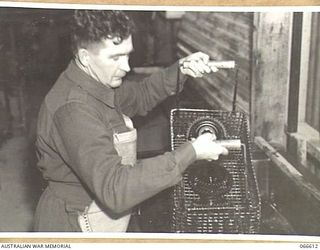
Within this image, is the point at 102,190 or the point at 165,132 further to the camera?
the point at 165,132

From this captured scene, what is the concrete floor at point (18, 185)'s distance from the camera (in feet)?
5.07

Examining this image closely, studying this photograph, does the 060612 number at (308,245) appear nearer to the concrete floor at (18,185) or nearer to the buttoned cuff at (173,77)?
the buttoned cuff at (173,77)

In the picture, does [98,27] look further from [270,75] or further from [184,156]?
[270,75]

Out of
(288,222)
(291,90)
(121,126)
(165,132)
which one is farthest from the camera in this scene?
(165,132)

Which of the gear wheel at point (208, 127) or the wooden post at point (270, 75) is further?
the wooden post at point (270, 75)

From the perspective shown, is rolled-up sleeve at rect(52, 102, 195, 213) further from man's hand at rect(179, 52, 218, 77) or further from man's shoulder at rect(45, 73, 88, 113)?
man's hand at rect(179, 52, 218, 77)

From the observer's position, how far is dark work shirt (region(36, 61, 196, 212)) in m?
0.74

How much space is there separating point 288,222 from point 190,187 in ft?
0.95

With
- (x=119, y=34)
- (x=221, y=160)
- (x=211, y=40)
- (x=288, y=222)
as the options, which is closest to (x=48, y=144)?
(x=119, y=34)

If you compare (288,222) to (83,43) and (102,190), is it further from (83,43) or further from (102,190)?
(83,43)

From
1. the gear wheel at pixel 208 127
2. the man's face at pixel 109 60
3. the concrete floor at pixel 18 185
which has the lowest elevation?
the concrete floor at pixel 18 185

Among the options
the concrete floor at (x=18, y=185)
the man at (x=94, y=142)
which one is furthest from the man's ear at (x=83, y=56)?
the concrete floor at (x=18, y=185)

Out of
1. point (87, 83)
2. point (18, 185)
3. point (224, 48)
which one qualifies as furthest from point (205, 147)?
point (18, 185)

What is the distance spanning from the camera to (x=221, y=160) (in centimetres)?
95
